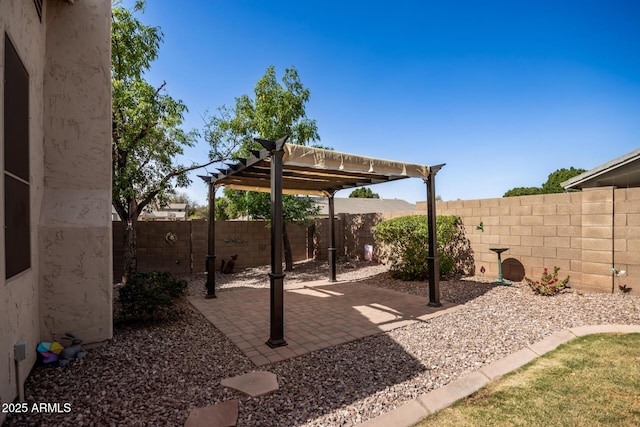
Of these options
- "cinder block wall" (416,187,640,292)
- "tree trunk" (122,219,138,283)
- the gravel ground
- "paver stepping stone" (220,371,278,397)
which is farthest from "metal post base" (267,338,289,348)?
"cinder block wall" (416,187,640,292)

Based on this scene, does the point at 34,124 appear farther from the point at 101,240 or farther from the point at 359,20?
the point at 359,20

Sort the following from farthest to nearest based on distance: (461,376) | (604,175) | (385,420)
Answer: (604,175) < (461,376) < (385,420)

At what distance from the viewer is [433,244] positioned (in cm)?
567

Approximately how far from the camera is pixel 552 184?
88.6 ft

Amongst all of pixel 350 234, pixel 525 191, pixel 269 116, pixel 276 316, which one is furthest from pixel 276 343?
pixel 525 191

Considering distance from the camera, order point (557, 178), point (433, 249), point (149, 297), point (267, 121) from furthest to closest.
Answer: point (557, 178), point (267, 121), point (433, 249), point (149, 297)

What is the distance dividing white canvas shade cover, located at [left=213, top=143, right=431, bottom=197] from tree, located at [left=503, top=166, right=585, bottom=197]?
2440 centimetres

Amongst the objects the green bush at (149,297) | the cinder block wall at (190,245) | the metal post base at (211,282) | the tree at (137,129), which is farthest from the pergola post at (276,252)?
the cinder block wall at (190,245)

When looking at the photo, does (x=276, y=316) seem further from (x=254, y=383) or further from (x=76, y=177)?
(x=76, y=177)

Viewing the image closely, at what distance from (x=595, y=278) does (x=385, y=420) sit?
6162 millimetres

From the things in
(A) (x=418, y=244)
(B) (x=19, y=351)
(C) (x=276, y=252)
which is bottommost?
(B) (x=19, y=351)

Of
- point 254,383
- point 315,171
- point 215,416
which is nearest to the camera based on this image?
point 215,416

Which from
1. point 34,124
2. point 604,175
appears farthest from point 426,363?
point 604,175

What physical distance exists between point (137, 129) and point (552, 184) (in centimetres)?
3277
